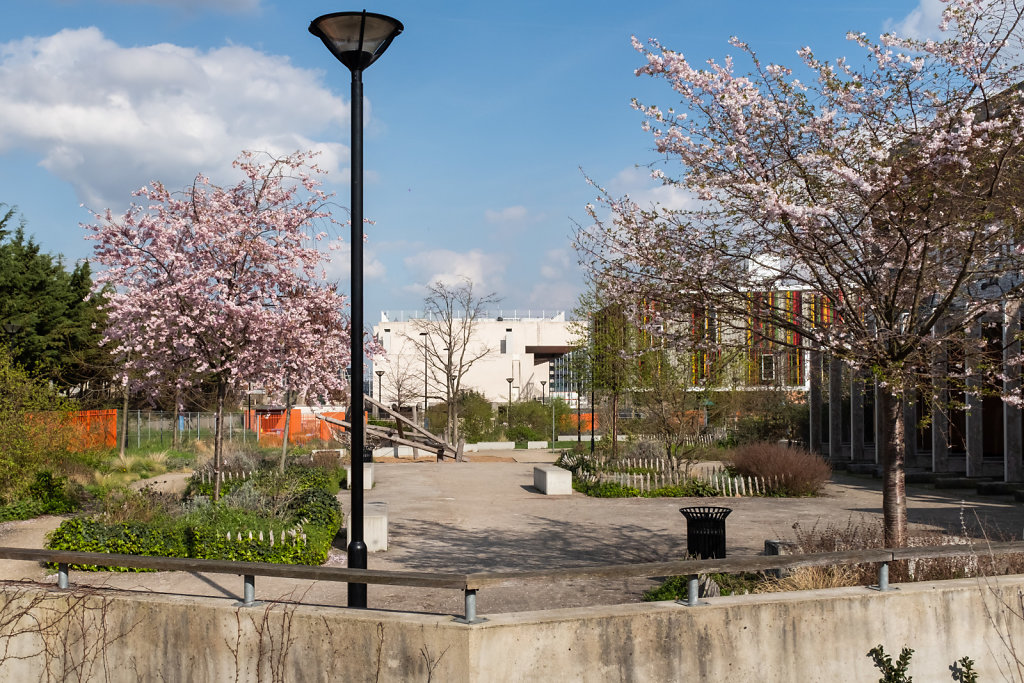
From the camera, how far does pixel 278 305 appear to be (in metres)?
16.2

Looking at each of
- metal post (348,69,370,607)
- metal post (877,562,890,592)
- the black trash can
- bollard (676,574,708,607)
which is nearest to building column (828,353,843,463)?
the black trash can

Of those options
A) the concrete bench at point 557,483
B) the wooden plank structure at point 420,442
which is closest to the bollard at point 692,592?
Answer: the concrete bench at point 557,483

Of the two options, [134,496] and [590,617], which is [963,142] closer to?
[590,617]

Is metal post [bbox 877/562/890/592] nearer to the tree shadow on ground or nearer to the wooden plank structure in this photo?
the tree shadow on ground

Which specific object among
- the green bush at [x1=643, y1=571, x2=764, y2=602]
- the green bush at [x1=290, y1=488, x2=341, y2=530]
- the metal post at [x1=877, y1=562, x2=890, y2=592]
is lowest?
the green bush at [x1=643, y1=571, x2=764, y2=602]

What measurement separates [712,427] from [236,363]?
30.5 meters

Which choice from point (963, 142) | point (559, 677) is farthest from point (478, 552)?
point (963, 142)

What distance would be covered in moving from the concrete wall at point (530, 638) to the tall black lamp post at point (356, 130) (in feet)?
3.93

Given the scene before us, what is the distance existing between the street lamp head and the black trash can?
6.78m

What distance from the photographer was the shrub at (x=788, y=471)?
2206 centimetres

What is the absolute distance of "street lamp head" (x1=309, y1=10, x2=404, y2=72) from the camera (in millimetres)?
7758

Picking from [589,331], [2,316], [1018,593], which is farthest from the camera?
[2,316]

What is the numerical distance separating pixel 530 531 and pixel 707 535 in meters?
5.32

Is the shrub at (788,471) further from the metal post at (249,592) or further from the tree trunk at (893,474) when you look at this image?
the metal post at (249,592)
